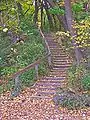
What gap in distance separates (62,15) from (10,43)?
4.26 m

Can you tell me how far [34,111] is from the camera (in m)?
10.6

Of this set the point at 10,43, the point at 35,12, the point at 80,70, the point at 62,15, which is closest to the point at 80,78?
the point at 80,70

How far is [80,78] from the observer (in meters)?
12.4

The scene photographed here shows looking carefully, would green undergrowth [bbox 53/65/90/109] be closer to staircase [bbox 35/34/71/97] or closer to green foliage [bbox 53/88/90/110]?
green foliage [bbox 53/88/90/110]

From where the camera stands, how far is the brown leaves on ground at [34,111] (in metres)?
10.1

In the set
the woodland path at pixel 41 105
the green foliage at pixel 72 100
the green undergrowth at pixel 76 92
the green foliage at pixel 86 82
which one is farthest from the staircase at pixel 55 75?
the green foliage at pixel 86 82

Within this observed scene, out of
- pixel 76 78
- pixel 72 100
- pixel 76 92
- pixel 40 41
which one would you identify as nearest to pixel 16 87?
pixel 76 78

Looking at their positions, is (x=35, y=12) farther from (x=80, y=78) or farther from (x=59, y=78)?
(x=80, y=78)

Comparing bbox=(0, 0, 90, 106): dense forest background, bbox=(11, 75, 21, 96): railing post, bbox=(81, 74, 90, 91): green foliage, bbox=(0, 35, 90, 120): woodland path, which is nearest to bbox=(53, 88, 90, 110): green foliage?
bbox=(0, 35, 90, 120): woodland path

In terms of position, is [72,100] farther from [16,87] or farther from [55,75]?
[55,75]

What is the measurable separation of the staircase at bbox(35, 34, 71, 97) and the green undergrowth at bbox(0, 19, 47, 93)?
46 cm

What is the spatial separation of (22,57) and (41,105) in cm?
471

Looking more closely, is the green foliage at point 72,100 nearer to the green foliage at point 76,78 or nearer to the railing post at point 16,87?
the green foliage at point 76,78

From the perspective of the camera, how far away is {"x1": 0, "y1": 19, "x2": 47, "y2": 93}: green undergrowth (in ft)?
44.7
